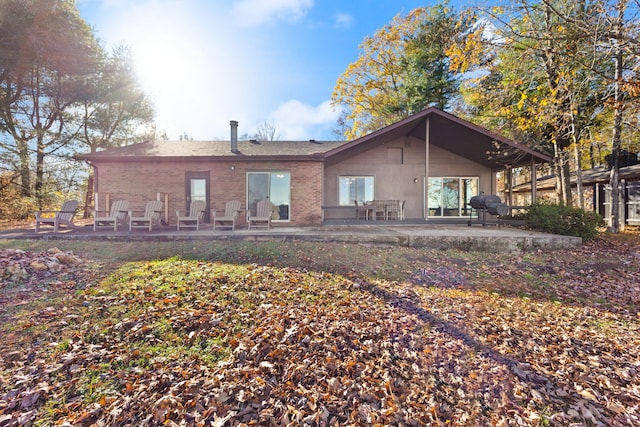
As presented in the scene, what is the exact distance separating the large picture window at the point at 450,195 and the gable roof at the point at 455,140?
116 cm

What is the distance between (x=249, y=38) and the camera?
31.8 feet

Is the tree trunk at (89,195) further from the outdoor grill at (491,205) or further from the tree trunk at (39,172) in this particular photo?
the outdoor grill at (491,205)

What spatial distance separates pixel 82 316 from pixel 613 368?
17.0 feet

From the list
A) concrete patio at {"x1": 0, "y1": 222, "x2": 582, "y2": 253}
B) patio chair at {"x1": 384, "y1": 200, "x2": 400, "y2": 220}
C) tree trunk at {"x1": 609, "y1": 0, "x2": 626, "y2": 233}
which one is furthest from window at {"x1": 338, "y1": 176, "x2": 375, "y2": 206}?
tree trunk at {"x1": 609, "y1": 0, "x2": 626, "y2": 233}

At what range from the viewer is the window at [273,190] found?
9922mm

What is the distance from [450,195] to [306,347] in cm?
1154

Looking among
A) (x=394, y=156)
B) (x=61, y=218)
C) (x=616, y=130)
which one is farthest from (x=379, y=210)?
(x=61, y=218)

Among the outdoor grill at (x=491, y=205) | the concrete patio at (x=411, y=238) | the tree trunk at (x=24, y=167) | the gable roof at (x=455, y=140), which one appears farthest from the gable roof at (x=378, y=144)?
the tree trunk at (x=24, y=167)

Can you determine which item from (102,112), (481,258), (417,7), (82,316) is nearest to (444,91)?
(417,7)

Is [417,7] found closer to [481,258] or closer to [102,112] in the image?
[481,258]

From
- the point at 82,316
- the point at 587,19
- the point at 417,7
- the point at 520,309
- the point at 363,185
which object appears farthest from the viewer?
the point at 417,7

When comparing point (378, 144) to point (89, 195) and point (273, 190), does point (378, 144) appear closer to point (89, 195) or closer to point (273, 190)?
point (273, 190)

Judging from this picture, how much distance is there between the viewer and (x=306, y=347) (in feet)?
8.30

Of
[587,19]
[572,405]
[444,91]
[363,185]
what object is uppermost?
[444,91]
